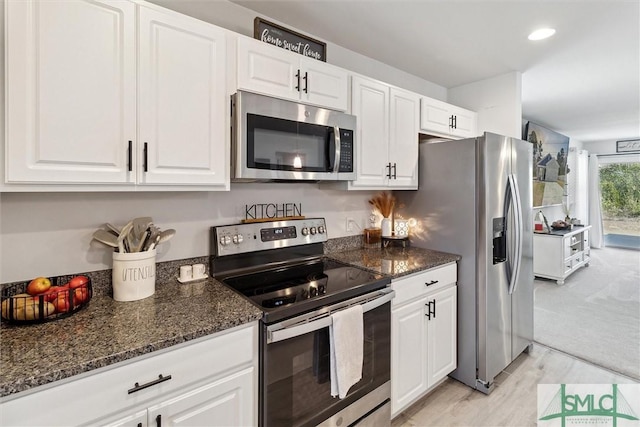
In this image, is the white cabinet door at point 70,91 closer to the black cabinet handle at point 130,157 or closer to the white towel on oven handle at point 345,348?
the black cabinet handle at point 130,157

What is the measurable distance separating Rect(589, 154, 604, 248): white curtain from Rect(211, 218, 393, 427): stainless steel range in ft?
26.7

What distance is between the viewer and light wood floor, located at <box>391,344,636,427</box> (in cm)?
191

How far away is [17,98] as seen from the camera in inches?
40.4

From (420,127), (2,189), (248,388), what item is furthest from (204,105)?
(420,127)

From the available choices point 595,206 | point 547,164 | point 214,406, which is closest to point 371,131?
point 214,406

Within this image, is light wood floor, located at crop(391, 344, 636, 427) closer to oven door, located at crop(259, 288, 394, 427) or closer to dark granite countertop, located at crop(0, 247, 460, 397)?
oven door, located at crop(259, 288, 394, 427)

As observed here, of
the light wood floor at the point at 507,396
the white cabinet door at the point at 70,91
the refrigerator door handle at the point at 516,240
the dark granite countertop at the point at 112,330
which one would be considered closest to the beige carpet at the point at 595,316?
the light wood floor at the point at 507,396

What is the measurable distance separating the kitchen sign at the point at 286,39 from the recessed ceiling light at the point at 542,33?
1.57m

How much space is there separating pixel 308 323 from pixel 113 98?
119cm

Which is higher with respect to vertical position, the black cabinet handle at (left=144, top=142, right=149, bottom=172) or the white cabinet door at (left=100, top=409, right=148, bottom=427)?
the black cabinet handle at (left=144, top=142, right=149, bottom=172)

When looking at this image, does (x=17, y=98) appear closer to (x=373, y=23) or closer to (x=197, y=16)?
(x=197, y=16)

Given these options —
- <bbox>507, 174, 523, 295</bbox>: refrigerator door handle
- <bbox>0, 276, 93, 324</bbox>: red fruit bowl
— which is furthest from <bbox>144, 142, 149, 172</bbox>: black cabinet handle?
<bbox>507, 174, 523, 295</bbox>: refrigerator door handle

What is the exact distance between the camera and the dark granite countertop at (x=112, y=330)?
0.85 metres

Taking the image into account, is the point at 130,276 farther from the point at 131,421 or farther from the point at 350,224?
the point at 350,224
